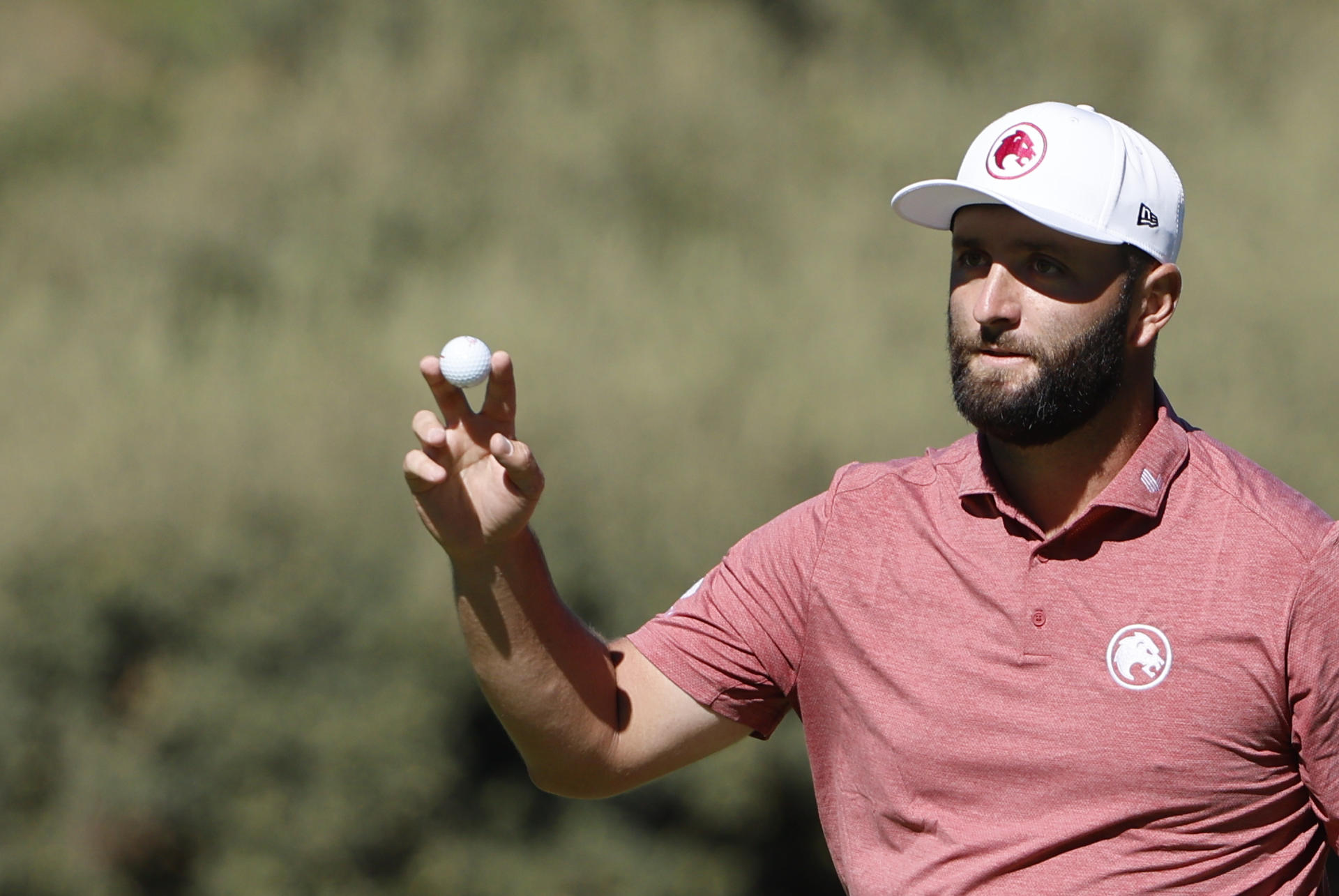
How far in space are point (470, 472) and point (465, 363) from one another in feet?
0.62

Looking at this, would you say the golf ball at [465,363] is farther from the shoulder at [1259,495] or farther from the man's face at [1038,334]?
the shoulder at [1259,495]

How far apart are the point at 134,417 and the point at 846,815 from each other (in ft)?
15.9

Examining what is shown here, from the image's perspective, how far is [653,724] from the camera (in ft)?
8.72

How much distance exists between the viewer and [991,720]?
7.42 feet

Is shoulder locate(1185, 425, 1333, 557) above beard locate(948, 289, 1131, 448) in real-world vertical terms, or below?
below

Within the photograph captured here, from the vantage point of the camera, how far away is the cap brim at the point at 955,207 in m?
2.36

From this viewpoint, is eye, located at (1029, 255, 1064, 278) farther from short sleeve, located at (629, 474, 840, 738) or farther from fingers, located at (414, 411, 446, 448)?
fingers, located at (414, 411, 446, 448)

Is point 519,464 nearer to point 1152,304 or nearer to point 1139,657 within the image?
point 1139,657

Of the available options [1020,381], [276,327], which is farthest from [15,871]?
[1020,381]

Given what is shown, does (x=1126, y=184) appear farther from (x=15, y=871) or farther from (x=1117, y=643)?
(x=15, y=871)

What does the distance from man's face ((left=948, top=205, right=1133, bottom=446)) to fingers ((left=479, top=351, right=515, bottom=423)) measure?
74 cm

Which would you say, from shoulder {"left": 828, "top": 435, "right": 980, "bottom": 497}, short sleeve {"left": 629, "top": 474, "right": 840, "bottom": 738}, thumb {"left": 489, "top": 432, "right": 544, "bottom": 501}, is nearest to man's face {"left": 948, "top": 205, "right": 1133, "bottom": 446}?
shoulder {"left": 828, "top": 435, "right": 980, "bottom": 497}

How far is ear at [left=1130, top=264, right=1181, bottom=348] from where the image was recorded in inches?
97.4

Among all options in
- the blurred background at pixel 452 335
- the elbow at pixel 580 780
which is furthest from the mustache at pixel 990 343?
the blurred background at pixel 452 335
